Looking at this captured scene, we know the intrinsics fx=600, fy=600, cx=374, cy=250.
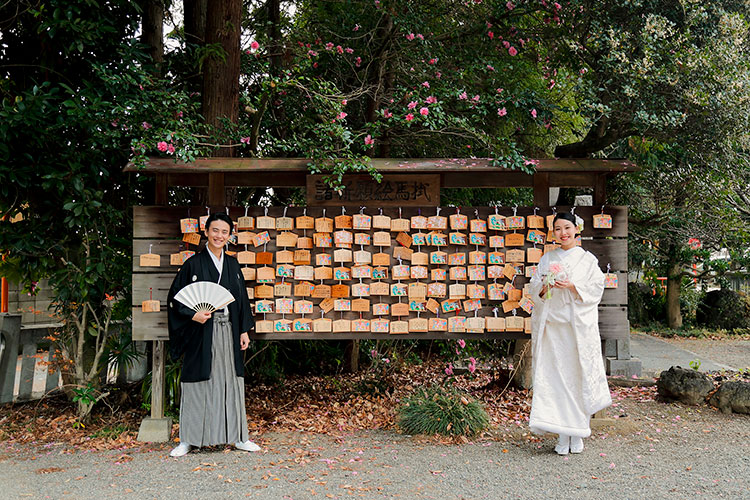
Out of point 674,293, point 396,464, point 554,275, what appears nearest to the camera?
point 396,464

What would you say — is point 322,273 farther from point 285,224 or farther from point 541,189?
point 541,189

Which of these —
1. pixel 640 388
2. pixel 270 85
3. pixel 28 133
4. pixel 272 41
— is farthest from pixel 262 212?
pixel 640 388

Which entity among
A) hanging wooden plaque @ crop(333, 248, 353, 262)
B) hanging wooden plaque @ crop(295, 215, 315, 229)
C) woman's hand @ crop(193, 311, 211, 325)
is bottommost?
woman's hand @ crop(193, 311, 211, 325)

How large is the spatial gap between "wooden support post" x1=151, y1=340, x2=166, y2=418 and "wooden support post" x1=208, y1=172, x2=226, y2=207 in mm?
1373

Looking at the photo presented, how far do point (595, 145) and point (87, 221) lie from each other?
532 centimetres

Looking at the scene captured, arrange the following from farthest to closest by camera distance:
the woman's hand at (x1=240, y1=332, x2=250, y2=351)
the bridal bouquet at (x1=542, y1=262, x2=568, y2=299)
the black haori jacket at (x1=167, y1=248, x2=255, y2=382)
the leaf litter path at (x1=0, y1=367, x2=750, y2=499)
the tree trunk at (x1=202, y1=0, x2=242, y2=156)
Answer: the tree trunk at (x1=202, y1=0, x2=242, y2=156), the woman's hand at (x1=240, y1=332, x2=250, y2=351), the black haori jacket at (x1=167, y1=248, x2=255, y2=382), the bridal bouquet at (x1=542, y1=262, x2=568, y2=299), the leaf litter path at (x1=0, y1=367, x2=750, y2=499)

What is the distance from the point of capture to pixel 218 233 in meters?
4.96

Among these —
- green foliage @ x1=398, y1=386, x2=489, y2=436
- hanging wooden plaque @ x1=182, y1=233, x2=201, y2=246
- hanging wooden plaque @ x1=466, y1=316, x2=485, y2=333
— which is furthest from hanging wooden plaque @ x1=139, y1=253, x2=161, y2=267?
hanging wooden plaque @ x1=466, y1=316, x2=485, y2=333

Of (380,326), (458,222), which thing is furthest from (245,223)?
(458,222)

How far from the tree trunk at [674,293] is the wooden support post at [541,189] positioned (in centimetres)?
1104

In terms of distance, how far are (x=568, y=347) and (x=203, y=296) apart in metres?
3.04

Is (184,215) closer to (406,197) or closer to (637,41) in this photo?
(406,197)

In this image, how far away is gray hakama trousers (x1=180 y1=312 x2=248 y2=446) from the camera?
16.2 ft

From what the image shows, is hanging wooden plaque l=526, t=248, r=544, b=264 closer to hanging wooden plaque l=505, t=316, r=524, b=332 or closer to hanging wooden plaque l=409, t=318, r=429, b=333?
hanging wooden plaque l=505, t=316, r=524, b=332
